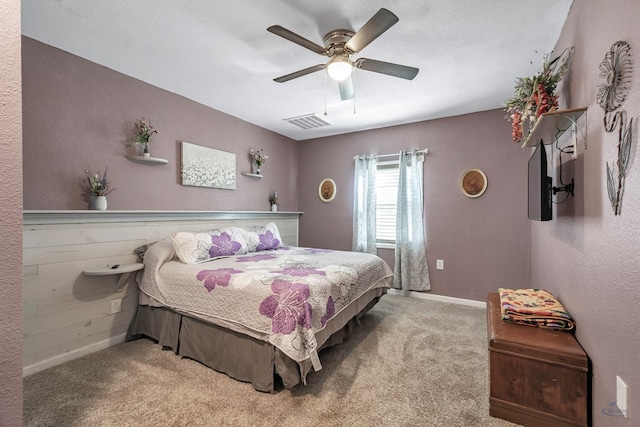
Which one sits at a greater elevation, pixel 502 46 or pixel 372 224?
pixel 502 46

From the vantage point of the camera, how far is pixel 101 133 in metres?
2.54

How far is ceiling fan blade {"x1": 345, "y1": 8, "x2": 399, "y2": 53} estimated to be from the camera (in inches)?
60.2

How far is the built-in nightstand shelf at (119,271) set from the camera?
2.29 meters

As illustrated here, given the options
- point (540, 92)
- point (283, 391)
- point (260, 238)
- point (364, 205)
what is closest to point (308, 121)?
point (364, 205)

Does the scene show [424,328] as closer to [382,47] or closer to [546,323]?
[546,323]

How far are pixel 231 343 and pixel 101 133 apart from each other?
7.15 ft

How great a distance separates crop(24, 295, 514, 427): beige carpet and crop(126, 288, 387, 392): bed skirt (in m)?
0.08

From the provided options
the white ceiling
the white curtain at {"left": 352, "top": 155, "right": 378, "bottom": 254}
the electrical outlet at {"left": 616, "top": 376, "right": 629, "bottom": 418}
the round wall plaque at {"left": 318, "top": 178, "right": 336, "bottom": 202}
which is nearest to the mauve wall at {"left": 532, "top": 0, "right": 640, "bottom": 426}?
the electrical outlet at {"left": 616, "top": 376, "right": 629, "bottom": 418}

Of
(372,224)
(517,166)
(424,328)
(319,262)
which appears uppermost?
(517,166)

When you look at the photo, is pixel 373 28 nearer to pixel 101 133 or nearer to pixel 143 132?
pixel 143 132

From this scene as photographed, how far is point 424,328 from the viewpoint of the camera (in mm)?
2914

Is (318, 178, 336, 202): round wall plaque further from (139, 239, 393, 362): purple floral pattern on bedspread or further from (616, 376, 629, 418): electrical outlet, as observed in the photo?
(616, 376, 629, 418): electrical outlet

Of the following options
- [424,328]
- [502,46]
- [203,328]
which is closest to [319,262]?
[203,328]

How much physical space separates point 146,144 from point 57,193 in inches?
32.9
